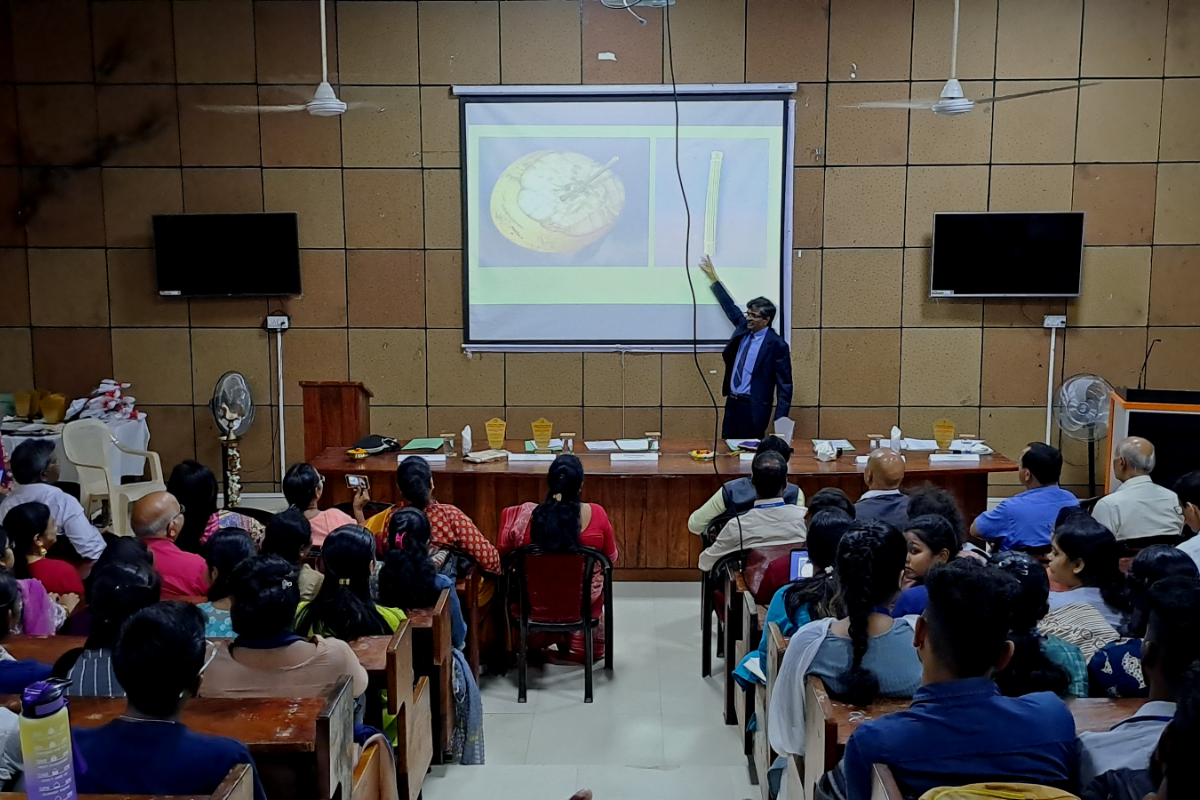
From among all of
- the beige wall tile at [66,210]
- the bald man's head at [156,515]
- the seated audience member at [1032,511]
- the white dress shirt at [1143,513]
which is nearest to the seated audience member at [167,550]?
the bald man's head at [156,515]

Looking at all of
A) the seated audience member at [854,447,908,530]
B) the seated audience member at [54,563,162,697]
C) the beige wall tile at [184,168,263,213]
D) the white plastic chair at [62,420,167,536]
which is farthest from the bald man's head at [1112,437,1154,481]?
the beige wall tile at [184,168,263,213]

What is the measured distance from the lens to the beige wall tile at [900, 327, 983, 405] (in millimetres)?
6582

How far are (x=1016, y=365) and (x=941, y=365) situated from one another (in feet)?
1.75

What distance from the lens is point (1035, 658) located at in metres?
2.19

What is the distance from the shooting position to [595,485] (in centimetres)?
504

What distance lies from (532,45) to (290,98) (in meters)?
1.78

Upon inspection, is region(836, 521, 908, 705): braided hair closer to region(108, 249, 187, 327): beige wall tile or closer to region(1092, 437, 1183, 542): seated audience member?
region(1092, 437, 1183, 542): seated audience member

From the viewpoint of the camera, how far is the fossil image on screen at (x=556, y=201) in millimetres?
6504

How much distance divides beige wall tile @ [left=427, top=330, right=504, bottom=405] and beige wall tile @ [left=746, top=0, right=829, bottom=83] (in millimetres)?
2780

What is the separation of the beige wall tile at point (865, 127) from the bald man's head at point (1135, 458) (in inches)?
125

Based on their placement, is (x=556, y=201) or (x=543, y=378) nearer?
(x=556, y=201)

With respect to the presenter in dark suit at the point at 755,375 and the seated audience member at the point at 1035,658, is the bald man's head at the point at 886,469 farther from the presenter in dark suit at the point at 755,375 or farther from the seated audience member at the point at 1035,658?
the presenter in dark suit at the point at 755,375

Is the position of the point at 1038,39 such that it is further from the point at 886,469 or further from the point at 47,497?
the point at 47,497

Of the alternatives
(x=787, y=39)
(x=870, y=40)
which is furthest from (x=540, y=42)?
(x=870, y=40)
